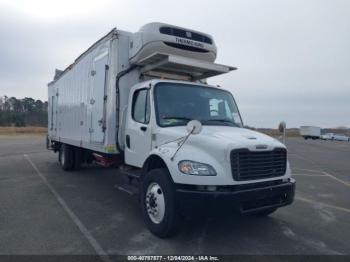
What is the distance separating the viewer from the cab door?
5.88m

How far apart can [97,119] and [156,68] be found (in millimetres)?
2023

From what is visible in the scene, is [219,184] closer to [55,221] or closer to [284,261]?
[284,261]

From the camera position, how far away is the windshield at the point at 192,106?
570 cm

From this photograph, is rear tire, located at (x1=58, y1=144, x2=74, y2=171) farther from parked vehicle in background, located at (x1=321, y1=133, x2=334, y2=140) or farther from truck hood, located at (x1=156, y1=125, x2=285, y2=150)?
parked vehicle in background, located at (x1=321, y1=133, x2=334, y2=140)

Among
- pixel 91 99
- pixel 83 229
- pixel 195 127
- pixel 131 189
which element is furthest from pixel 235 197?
pixel 91 99

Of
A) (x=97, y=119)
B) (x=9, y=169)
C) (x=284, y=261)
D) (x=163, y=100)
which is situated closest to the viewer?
(x=284, y=261)

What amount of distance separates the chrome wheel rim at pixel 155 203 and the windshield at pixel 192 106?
113 cm

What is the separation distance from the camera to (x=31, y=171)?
11750mm

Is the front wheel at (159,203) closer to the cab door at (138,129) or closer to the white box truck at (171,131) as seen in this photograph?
the white box truck at (171,131)

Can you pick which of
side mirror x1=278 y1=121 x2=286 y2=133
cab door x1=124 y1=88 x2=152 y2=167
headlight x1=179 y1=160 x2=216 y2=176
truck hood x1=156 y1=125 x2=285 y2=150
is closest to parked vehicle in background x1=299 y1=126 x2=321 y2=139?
side mirror x1=278 y1=121 x2=286 y2=133

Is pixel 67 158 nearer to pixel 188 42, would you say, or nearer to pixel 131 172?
pixel 131 172

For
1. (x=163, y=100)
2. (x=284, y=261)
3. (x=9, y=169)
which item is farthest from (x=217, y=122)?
(x=9, y=169)

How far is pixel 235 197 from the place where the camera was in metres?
4.44

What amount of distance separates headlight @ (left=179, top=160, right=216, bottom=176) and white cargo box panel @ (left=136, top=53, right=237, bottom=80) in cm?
226
